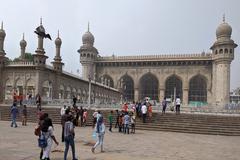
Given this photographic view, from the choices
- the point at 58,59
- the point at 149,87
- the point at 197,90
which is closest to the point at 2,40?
the point at 58,59

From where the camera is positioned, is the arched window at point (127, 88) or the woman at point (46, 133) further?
the arched window at point (127, 88)

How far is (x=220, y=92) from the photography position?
3778cm

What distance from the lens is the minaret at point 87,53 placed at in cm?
4525

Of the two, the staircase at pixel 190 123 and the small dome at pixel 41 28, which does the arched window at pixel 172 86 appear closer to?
the small dome at pixel 41 28

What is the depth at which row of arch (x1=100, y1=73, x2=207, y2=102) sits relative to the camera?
44844 mm

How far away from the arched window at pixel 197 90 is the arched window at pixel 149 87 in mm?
5154

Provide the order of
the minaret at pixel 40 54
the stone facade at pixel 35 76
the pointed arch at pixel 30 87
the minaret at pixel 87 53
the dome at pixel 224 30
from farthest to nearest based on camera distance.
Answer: the minaret at pixel 87 53, the dome at pixel 224 30, the pointed arch at pixel 30 87, the stone facade at pixel 35 76, the minaret at pixel 40 54

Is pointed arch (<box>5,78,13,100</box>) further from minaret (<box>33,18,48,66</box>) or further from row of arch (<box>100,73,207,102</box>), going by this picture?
row of arch (<box>100,73,207,102</box>)

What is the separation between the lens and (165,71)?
4469 cm

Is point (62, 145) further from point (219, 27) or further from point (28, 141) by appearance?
point (219, 27)

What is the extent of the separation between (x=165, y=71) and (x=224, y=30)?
9666 millimetres

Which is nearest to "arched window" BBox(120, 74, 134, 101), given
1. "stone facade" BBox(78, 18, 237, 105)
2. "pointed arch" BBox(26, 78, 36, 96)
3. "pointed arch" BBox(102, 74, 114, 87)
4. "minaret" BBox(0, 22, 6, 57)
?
"stone facade" BBox(78, 18, 237, 105)

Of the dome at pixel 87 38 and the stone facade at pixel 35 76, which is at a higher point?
the dome at pixel 87 38

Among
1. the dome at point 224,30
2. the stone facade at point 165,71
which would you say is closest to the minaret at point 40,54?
the stone facade at point 165,71
